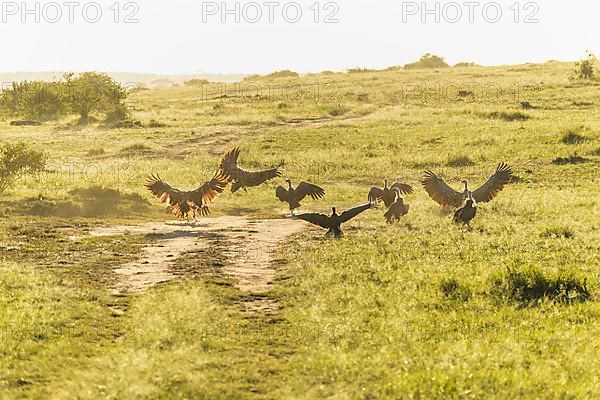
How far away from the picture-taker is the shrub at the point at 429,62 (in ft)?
400

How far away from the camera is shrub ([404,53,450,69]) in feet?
400

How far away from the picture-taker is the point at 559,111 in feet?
165

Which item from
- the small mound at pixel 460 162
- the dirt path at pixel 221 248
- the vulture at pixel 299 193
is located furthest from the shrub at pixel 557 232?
the small mound at pixel 460 162

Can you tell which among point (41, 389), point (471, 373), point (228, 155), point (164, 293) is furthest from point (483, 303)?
point (228, 155)

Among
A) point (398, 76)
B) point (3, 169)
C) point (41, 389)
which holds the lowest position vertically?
point (41, 389)

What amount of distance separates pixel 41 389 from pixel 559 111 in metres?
46.5

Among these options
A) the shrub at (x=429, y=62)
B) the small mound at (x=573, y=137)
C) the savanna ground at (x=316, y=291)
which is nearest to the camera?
the savanna ground at (x=316, y=291)

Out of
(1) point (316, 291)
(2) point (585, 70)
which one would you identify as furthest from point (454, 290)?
(2) point (585, 70)

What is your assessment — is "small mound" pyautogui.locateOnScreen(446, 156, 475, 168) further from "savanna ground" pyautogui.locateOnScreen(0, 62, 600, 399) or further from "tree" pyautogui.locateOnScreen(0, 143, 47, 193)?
"tree" pyautogui.locateOnScreen(0, 143, 47, 193)

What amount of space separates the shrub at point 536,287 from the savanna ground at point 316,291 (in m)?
0.04

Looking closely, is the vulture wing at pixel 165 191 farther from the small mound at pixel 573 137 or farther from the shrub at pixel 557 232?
the small mound at pixel 573 137

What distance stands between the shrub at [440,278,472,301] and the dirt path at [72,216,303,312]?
3076 mm

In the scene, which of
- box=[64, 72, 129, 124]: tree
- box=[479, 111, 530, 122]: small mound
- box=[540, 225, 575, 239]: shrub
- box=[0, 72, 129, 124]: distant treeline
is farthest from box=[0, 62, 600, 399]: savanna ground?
box=[0, 72, 129, 124]: distant treeline

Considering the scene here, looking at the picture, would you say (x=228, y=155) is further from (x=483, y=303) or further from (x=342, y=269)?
(x=483, y=303)
